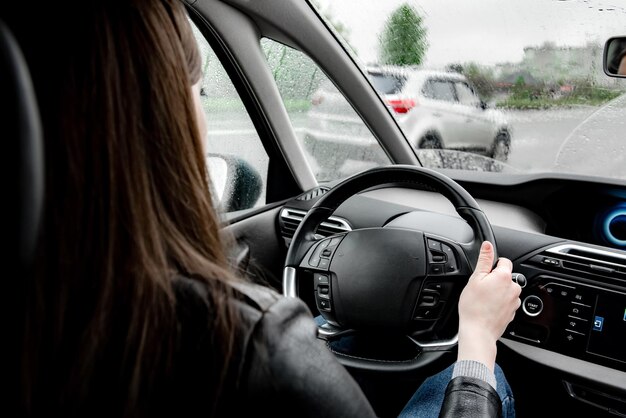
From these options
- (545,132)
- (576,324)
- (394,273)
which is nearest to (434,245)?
(394,273)

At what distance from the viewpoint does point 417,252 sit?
77.2 inches

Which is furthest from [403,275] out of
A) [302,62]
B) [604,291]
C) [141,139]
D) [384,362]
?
[302,62]

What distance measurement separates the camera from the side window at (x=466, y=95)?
9.48 ft

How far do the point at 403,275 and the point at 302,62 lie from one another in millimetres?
1404

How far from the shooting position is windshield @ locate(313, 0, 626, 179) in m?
2.55

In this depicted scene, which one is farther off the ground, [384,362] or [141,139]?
[141,139]

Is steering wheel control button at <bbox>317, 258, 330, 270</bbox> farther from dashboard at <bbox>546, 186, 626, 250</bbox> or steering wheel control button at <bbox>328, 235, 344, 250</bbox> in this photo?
dashboard at <bbox>546, 186, 626, 250</bbox>

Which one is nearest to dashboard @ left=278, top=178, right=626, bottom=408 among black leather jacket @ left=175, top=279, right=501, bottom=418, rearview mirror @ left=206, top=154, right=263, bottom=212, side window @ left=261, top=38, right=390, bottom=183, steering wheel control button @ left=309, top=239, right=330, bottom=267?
steering wheel control button @ left=309, top=239, right=330, bottom=267

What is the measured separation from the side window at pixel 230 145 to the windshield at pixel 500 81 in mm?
586

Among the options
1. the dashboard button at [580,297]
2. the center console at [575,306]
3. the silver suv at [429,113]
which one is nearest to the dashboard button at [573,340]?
the center console at [575,306]

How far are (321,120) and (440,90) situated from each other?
0.61 meters

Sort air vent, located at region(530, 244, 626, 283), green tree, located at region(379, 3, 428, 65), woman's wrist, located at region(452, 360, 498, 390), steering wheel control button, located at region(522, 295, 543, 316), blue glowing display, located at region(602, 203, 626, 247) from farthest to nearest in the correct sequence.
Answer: green tree, located at region(379, 3, 428, 65) < blue glowing display, located at region(602, 203, 626, 247) < steering wheel control button, located at region(522, 295, 543, 316) < air vent, located at region(530, 244, 626, 283) < woman's wrist, located at region(452, 360, 498, 390)

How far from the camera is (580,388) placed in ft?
7.09

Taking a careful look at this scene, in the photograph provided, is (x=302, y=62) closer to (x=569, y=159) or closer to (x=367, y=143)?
(x=367, y=143)
